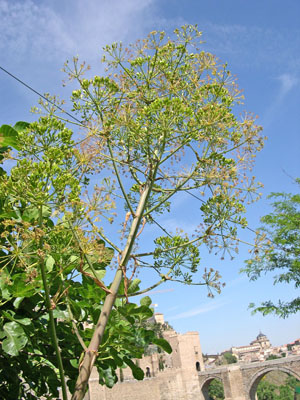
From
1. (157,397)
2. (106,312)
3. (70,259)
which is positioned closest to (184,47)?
(70,259)

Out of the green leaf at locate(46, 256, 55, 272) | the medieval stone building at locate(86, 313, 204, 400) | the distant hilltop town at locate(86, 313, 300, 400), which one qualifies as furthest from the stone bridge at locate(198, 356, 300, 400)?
the green leaf at locate(46, 256, 55, 272)

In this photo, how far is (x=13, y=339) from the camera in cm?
198

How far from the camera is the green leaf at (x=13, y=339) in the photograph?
1930 millimetres

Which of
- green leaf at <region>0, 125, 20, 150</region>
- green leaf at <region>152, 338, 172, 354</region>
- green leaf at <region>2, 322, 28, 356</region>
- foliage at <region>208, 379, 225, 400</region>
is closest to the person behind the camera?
green leaf at <region>2, 322, 28, 356</region>

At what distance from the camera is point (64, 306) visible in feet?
7.73

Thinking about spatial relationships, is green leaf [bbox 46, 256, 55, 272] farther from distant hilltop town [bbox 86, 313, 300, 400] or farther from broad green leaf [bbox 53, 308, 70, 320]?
distant hilltop town [bbox 86, 313, 300, 400]

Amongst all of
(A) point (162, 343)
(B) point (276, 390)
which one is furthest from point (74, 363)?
(B) point (276, 390)

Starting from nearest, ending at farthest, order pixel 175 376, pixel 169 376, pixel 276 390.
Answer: pixel 169 376 < pixel 175 376 < pixel 276 390

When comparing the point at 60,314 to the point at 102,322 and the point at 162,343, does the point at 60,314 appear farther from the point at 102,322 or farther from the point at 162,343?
the point at 162,343

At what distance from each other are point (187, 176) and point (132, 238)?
23.2 inches

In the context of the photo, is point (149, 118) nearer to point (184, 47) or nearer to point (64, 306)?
point (184, 47)

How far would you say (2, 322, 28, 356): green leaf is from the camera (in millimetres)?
1930

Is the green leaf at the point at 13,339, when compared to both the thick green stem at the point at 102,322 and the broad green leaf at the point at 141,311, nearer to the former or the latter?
the thick green stem at the point at 102,322

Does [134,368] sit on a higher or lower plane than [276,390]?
higher
